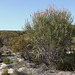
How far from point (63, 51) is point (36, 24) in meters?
1.96

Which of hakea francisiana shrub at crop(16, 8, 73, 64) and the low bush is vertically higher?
hakea francisiana shrub at crop(16, 8, 73, 64)

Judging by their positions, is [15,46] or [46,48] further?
[15,46]

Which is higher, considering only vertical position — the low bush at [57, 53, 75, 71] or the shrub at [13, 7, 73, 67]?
the shrub at [13, 7, 73, 67]

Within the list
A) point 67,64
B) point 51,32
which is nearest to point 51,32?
point 51,32

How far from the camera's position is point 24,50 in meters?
9.15

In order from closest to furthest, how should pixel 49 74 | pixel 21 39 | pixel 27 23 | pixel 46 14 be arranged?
pixel 49 74, pixel 46 14, pixel 27 23, pixel 21 39

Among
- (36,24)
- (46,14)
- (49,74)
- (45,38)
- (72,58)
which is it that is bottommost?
(49,74)

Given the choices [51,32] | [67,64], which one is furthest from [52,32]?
[67,64]

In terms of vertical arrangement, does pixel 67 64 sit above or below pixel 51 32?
below

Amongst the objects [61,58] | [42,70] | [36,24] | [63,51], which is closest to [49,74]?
[42,70]

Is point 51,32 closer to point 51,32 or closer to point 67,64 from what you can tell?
point 51,32

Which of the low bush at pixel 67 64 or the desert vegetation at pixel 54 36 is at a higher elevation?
the desert vegetation at pixel 54 36

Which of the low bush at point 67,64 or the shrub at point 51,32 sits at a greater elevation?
the shrub at point 51,32

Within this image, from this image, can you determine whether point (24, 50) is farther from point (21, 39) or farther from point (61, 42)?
point (61, 42)
